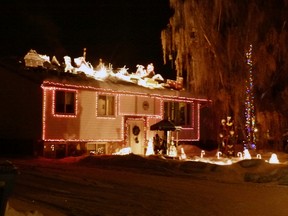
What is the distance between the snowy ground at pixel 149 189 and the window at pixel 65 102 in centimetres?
457

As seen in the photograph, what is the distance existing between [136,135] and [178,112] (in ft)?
14.9

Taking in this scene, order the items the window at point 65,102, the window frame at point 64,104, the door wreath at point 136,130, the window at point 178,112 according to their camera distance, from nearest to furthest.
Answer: the window frame at point 64,104
the window at point 65,102
the door wreath at point 136,130
the window at point 178,112

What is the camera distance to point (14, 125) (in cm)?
2695

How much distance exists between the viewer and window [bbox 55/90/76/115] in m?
26.4

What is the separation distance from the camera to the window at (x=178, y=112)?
3359 centimetres

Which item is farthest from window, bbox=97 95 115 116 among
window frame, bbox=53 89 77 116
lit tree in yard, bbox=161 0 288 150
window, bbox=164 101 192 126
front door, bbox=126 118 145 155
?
window, bbox=164 101 192 126

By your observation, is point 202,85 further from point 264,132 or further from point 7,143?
point 7,143

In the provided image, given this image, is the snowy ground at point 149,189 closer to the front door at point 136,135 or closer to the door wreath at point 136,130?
the front door at point 136,135

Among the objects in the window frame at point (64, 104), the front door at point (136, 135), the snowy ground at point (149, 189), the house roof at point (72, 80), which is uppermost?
the house roof at point (72, 80)

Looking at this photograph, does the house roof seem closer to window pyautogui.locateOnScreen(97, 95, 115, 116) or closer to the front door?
window pyautogui.locateOnScreen(97, 95, 115, 116)

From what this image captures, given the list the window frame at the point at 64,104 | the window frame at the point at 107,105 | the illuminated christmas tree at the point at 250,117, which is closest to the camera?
the window frame at the point at 64,104

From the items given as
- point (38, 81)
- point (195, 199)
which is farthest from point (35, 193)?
point (38, 81)

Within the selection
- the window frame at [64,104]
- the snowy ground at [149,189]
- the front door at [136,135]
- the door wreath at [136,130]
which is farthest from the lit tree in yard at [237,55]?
the snowy ground at [149,189]

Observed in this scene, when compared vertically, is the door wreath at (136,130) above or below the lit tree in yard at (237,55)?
below
